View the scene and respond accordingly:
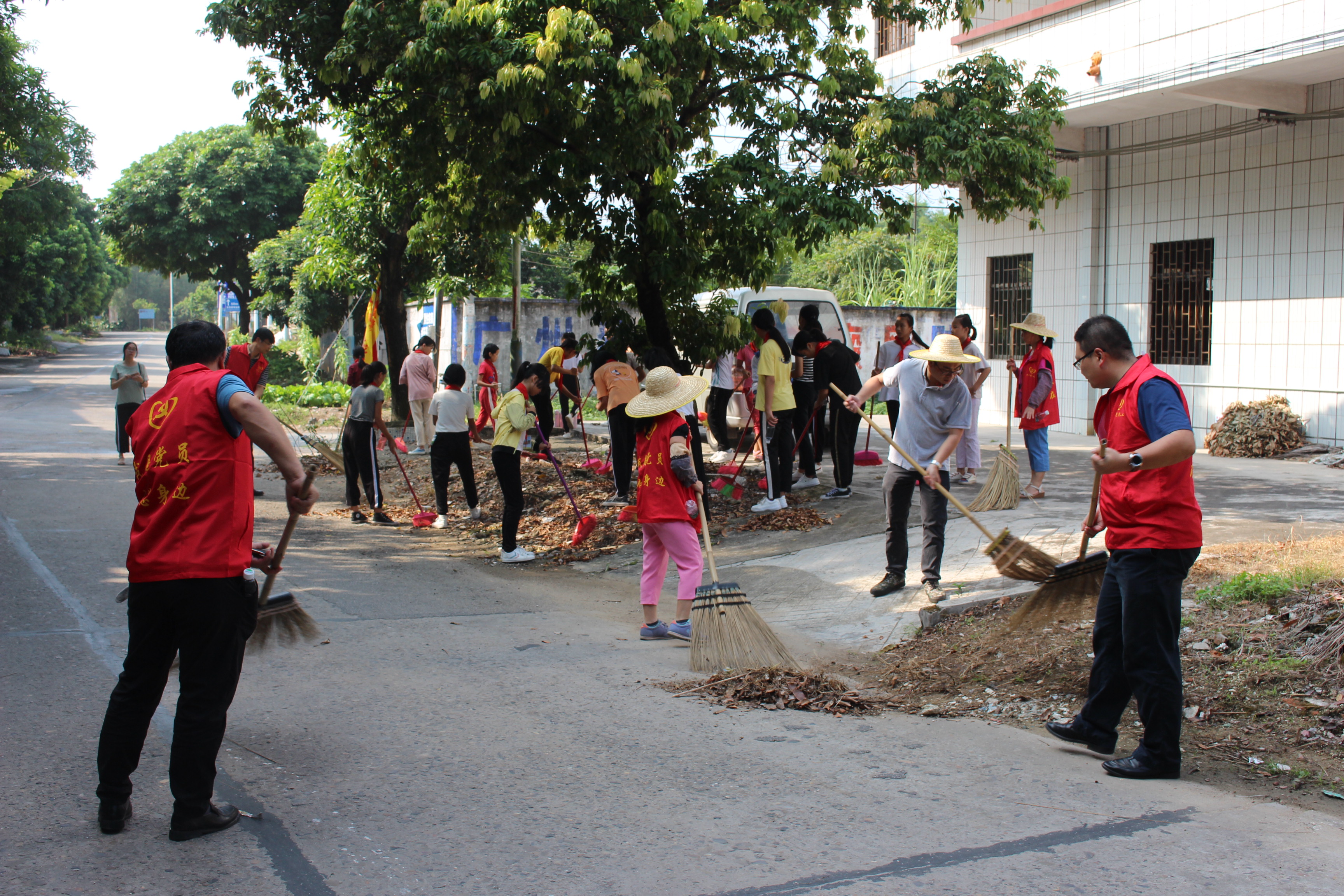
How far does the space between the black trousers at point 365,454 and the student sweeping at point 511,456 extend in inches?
89.4

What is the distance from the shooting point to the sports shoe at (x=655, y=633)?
6.47 metres

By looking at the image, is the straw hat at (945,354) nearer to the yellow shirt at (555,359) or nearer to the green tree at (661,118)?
the green tree at (661,118)

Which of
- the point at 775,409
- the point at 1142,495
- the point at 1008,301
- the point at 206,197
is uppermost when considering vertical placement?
the point at 206,197

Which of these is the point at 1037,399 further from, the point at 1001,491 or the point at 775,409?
the point at 775,409

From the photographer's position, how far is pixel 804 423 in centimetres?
1119

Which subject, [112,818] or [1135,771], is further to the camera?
[1135,771]

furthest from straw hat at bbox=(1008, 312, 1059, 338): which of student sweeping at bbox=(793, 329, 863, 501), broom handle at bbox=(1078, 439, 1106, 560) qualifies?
broom handle at bbox=(1078, 439, 1106, 560)

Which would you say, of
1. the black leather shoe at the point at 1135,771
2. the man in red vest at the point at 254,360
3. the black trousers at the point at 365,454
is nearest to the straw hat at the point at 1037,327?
the black leather shoe at the point at 1135,771

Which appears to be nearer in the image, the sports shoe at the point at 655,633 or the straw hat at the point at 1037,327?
the sports shoe at the point at 655,633

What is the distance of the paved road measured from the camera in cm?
324

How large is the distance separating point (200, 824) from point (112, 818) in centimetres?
30

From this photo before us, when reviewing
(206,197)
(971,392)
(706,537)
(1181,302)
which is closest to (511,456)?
(706,537)

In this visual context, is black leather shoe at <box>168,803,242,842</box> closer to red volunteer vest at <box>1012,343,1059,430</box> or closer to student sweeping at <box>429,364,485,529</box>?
student sweeping at <box>429,364,485,529</box>

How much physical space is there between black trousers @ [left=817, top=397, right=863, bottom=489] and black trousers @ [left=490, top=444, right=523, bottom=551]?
3285 mm
